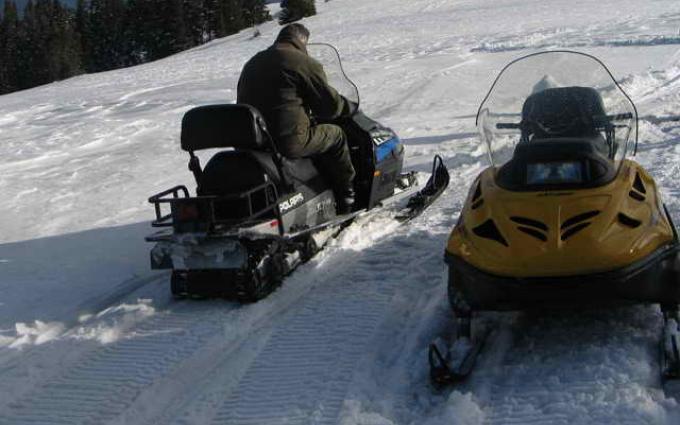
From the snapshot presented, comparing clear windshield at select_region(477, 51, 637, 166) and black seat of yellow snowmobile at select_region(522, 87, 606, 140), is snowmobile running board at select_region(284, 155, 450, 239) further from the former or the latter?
black seat of yellow snowmobile at select_region(522, 87, 606, 140)

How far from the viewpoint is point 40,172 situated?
1014cm

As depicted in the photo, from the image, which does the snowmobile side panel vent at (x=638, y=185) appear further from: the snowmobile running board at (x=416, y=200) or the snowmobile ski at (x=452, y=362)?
the snowmobile running board at (x=416, y=200)

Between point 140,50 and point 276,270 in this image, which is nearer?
point 276,270

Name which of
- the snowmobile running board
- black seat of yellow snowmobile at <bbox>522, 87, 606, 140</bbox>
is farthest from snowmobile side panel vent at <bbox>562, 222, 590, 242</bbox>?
the snowmobile running board

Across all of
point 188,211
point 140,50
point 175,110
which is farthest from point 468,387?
point 140,50

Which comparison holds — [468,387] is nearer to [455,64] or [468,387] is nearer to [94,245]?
[94,245]

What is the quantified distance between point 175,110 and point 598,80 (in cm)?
1131

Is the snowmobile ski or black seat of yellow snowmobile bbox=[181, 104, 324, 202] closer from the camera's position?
the snowmobile ski

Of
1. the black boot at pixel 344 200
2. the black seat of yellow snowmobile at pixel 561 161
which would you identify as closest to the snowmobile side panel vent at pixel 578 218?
the black seat of yellow snowmobile at pixel 561 161

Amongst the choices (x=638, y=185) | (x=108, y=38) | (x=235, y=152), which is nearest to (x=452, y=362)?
(x=638, y=185)

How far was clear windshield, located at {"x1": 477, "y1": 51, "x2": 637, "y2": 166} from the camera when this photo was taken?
4.64 m

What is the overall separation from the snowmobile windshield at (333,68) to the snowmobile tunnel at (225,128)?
1.86 metres

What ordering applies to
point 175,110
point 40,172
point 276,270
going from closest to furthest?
point 276,270 < point 40,172 < point 175,110

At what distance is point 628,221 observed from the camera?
363 cm
